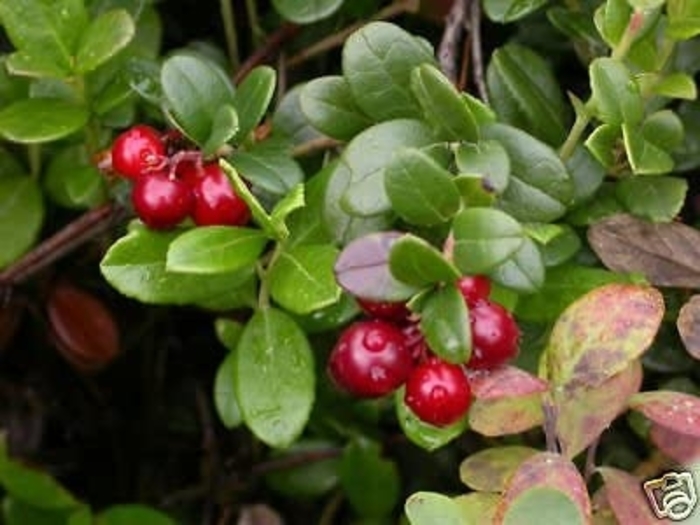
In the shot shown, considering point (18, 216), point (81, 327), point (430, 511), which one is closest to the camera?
point (430, 511)

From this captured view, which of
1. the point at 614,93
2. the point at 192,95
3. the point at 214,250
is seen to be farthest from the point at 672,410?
the point at 192,95

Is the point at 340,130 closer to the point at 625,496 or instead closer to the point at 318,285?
the point at 318,285

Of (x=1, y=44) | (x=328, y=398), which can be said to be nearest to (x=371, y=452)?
(x=328, y=398)

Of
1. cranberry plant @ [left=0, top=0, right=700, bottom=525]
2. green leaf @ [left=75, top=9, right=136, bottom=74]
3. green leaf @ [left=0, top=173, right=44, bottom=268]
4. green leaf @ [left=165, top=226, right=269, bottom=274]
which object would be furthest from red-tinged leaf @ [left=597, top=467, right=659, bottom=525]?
green leaf @ [left=0, top=173, right=44, bottom=268]

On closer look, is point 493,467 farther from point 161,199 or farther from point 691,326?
point 161,199

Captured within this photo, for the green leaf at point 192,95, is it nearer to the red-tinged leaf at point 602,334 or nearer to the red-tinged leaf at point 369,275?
the red-tinged leaf at point 369,275

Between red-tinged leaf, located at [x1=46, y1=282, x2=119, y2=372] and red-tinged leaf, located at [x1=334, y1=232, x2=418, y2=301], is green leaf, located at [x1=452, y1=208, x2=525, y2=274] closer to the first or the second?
red-tinged leaf, located at [x1=334, y1=232, x2=418, y2=301]
